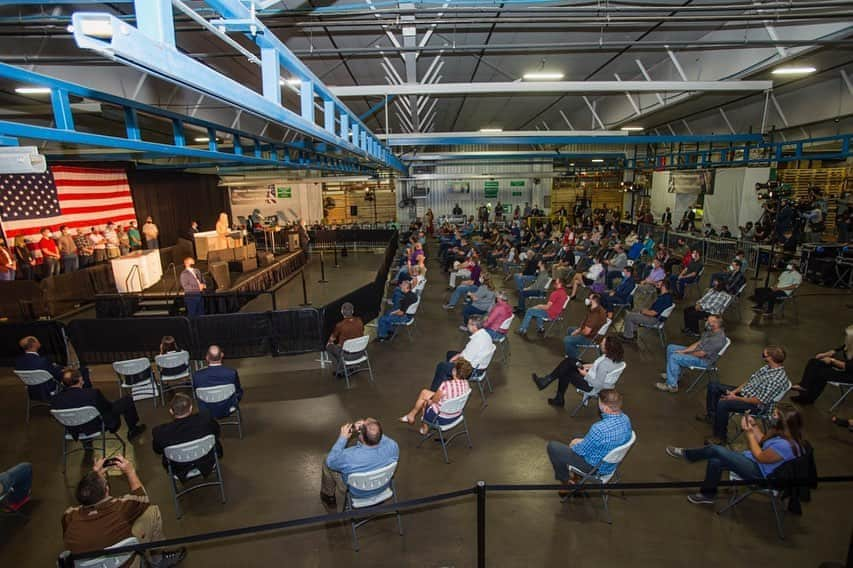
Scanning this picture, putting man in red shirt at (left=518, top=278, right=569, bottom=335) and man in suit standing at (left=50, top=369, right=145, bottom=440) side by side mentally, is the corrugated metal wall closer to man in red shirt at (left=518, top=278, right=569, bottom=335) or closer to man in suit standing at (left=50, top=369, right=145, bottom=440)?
man in red shirt at (left=518, top=278, right=569, bottom=335)

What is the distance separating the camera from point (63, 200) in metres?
12.0

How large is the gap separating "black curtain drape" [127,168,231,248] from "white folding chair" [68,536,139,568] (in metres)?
15.3

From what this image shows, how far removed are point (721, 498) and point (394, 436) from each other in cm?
327

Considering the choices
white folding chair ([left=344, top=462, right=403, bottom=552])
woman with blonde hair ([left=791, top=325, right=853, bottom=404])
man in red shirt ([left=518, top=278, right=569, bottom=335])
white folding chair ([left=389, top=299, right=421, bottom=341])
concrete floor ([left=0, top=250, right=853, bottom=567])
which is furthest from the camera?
white folding chair ([left=389, top=299, right=421, bottom=341])

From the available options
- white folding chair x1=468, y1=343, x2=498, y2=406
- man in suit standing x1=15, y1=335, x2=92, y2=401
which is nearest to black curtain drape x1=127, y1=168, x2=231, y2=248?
man in suit standing x1=15, y1=335, x2=92, y2=401

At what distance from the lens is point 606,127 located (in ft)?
47.4

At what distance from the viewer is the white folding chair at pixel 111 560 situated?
2.62 meters

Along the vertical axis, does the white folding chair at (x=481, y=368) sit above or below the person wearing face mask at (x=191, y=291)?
below

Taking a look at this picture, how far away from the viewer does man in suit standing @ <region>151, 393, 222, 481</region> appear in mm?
3803

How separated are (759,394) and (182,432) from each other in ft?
18.6

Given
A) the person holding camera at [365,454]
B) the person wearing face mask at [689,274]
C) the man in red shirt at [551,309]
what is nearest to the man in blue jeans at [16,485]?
the person holding camera at [365,454]

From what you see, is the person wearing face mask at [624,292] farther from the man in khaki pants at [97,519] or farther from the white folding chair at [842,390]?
the man in khaki pants at [97,519]

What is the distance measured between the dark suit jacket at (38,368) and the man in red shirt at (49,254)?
6.16 metres

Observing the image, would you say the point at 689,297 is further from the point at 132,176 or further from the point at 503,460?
the point at 132,176
